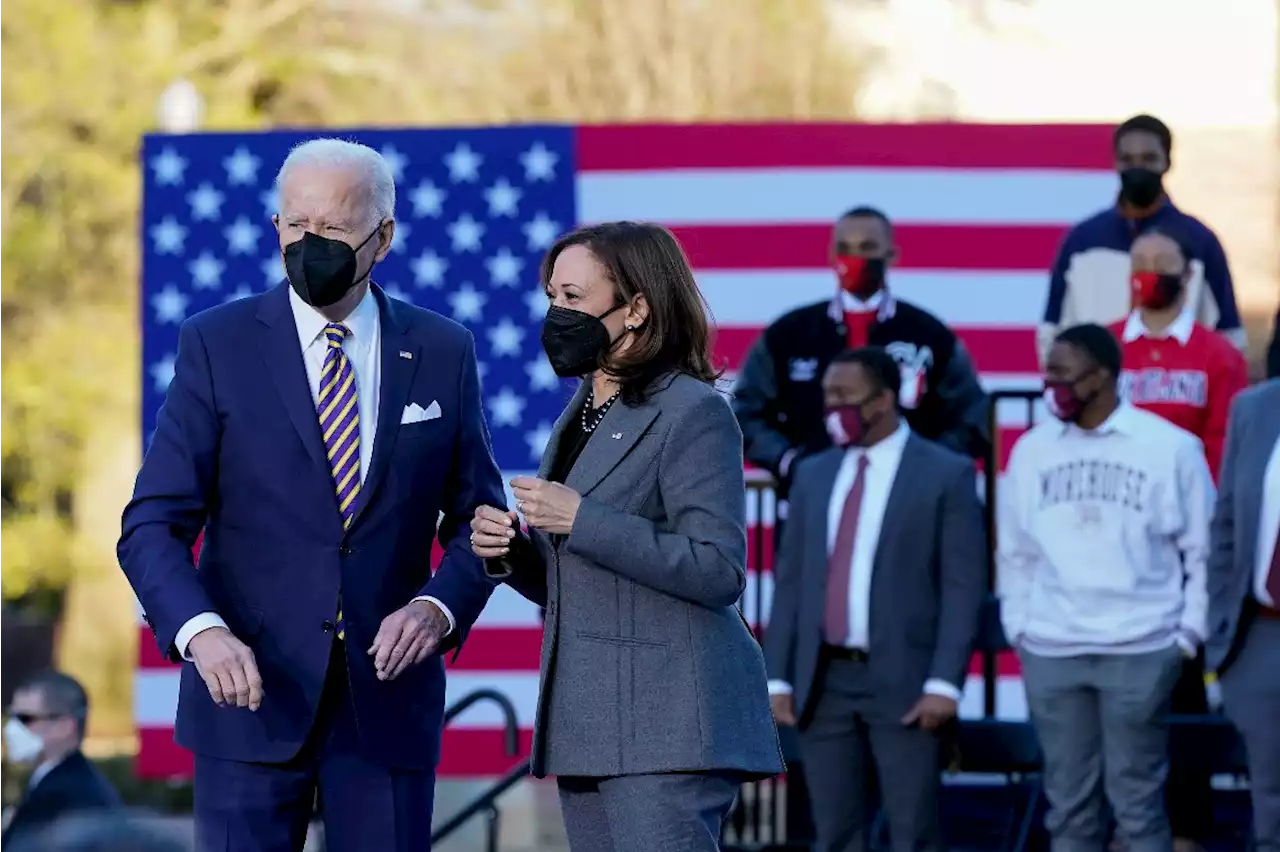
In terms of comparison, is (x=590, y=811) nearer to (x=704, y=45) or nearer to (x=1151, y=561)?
(x=1151, y=561)

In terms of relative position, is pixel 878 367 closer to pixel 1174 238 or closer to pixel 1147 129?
pixel 1174 238

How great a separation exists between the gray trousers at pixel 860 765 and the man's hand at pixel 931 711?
0.20 feet

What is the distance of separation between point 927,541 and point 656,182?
12.6 feet

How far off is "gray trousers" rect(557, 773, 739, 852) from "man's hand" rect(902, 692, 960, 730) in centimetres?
321

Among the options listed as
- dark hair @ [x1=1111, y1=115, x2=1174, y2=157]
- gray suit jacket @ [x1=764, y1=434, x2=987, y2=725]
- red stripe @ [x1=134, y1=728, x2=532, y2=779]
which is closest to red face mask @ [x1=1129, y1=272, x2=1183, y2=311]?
dark hair @ [x1=1111, y1=115, x2=1174, y2=157]

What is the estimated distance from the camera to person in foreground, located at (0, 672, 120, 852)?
316 inches

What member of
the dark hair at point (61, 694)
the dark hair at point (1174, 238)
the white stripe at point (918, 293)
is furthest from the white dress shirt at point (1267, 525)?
the dark hair at point (61, 694)

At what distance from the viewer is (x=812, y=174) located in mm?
11828

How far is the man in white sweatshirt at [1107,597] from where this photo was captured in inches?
327

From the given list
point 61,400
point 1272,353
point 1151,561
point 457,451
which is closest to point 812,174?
point 1272,353

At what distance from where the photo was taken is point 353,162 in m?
5.32

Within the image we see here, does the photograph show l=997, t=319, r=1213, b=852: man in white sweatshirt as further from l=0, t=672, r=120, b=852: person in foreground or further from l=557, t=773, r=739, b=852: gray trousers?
l=557, t=773, r=739, b=852: gray trousers

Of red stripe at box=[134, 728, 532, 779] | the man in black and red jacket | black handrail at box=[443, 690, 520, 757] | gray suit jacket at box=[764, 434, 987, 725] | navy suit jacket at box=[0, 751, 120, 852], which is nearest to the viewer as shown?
navy suit jacket at box=[0, 751, 120, 852]

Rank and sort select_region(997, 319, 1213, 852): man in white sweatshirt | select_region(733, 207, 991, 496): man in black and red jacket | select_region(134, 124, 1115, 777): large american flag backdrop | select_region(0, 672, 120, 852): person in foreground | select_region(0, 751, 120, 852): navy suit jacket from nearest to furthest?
1. select_region(0, 751, 120, 852): navy suit jacket
2. select_region(0, 672, 120, 852): person in foreground
3. select_region(997, 319, 1213, 852): man in white sweatshirt
4. select_region(733, 207, 991, 496): man in black and red jacket
5. select_region(134, 124, 1115, 777): large american flag backdrop
